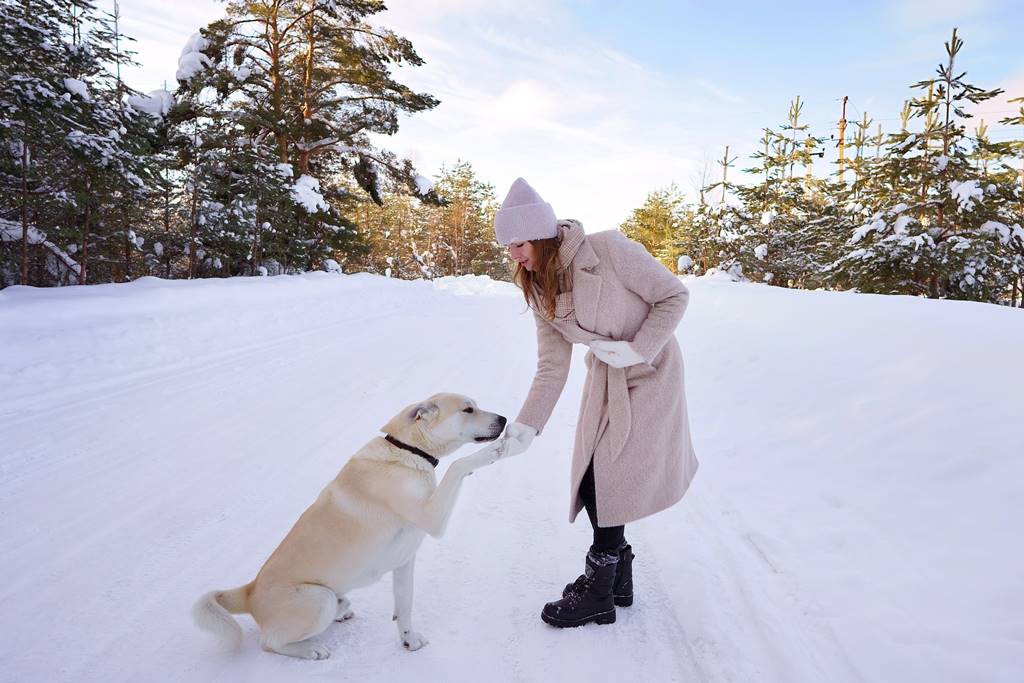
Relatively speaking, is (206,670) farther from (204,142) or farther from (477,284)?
(477,284)

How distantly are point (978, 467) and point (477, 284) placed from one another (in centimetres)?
2393

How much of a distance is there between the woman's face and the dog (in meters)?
0.84

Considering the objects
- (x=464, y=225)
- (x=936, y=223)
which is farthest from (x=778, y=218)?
(x=464, y=225)

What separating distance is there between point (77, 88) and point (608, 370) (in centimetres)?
1220

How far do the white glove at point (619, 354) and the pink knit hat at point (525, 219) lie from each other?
59 centimetres

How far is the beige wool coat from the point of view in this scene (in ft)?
8.13

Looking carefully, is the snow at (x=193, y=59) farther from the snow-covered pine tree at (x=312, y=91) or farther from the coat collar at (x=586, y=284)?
the coat collar at (x=586, y=284)

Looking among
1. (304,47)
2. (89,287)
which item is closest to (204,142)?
(304,47)

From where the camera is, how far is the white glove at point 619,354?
2375 millimetres

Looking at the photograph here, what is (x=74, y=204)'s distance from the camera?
11.0 m

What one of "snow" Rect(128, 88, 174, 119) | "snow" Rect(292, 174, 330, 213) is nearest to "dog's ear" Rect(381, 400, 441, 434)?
"snow" Rect(128, 88, 174, 119)

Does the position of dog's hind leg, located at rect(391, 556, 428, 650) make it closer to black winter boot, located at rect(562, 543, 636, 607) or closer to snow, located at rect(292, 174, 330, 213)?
black winter boot, located at rect(562, 543, 636, 607)

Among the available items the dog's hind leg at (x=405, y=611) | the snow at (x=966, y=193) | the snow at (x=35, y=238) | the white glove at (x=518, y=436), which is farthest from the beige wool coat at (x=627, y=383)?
the snow at (x=35, y=238)

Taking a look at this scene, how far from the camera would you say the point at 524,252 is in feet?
8.37
